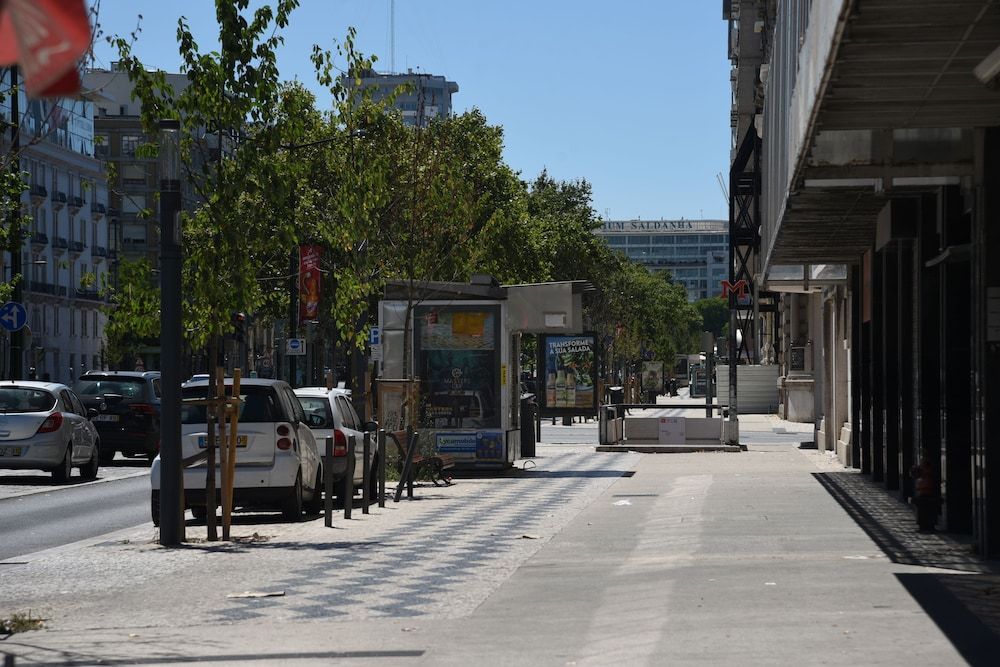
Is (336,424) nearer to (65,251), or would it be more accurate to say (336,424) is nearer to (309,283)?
(309,283)

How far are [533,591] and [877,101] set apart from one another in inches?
151

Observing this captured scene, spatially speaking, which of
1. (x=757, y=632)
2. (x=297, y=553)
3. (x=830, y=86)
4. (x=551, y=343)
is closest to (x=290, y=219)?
(x=297, y=553)

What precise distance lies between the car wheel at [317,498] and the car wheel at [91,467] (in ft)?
29.1

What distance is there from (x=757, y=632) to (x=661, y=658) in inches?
39.0

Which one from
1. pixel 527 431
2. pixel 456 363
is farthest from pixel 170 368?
pixel 527 431

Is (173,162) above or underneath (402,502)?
above

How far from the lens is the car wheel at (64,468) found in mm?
26656

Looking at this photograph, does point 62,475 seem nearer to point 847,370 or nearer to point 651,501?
point 651,501

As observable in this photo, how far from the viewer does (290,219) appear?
53.2 ft

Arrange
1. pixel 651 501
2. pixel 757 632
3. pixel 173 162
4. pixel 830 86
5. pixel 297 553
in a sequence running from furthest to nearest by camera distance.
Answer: pixel 651 501 < pixel 173 162 < pixel 297 553 < pixel 830 86 < pixel 757 632

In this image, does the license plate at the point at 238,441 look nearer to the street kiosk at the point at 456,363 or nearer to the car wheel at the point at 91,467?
the street kiosk at the point at 456,363

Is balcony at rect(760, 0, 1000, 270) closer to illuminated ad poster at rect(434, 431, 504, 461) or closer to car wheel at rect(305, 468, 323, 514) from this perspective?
car wheel at rect(305, 468, 323, 514)

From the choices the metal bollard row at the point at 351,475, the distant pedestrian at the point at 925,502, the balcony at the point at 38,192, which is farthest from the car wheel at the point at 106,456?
the balcony at the point at 38,192

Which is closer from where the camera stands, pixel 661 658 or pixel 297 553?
pixel 661 658
